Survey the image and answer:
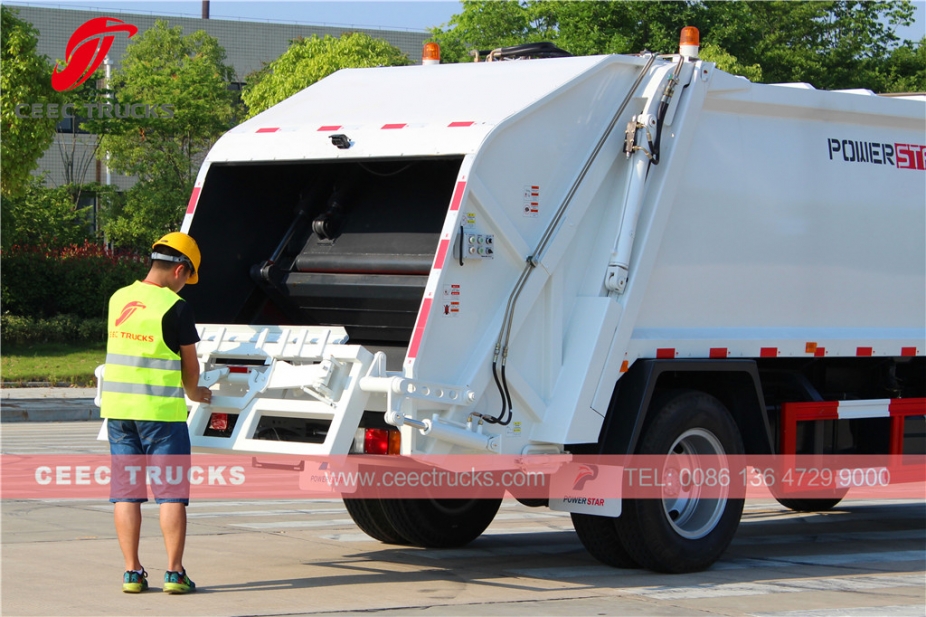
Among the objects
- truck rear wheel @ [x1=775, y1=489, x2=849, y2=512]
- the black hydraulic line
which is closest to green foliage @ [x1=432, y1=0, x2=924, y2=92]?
truck rear wheel @ [x1=775, y1=489, x2=849, y2=512]

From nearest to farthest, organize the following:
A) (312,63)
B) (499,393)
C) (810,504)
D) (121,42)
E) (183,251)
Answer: (183,251) < (499,393) < (810,504) < (312,63) < (121,42)

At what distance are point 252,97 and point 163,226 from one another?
506cm

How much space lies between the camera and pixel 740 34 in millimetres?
32906

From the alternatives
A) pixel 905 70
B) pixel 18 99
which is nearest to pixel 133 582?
pixel 18 99

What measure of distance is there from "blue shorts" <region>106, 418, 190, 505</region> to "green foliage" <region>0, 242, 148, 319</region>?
20590 mm

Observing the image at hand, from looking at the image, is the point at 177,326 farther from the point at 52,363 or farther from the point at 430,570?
the point at 52,363

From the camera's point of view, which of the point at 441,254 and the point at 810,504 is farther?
the point at 810,504

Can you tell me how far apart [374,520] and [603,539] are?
5.70ft

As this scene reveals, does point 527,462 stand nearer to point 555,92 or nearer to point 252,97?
point 555,92

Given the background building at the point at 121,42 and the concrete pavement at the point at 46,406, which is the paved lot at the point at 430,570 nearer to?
the concrete pavement at the point at 46,406

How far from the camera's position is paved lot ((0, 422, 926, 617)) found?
6531 mm

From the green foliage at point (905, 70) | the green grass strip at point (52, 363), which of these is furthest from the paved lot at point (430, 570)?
the green foliage at point (905, 70)

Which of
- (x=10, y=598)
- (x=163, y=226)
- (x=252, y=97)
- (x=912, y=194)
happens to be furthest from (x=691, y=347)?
(x=163, y=226)

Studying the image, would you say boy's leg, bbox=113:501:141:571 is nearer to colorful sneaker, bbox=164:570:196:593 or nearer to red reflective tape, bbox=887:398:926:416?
colorful sneaker, bbox=164:570:196:593
